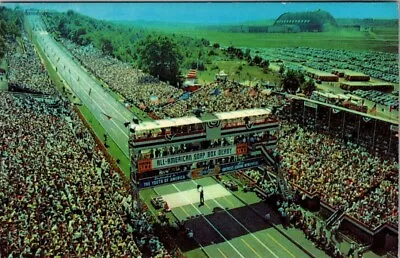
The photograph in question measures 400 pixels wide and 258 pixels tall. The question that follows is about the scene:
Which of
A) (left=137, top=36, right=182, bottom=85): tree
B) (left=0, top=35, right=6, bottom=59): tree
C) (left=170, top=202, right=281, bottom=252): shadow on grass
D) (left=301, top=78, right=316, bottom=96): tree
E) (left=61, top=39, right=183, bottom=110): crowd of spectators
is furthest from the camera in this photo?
(left=301, top=78, right=316, bottom=96): tree

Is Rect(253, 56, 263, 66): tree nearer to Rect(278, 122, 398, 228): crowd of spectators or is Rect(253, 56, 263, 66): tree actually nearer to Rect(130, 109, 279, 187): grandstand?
Rect(130, 109, 279, 187): grandstand

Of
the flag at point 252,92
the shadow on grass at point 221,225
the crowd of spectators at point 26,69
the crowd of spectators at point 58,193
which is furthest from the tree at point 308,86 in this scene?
the crowd of spectators at point 26,69

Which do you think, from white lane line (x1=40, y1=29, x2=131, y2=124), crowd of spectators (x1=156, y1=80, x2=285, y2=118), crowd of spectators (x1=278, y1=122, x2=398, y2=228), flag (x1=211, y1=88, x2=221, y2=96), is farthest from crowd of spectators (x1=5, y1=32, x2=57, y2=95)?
crowd of spectators (x1=278, y1=122, x2=398, y2=228)

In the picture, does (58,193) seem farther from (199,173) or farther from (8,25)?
(8,25)

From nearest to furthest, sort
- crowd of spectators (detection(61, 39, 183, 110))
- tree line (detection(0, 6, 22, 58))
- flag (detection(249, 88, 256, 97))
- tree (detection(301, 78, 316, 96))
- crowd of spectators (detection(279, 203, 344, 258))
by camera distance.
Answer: tree line (detection(0, 6, 22, 58)) → crowd of spectators (detection(279, 203, 344, 258)) → crowd of spectators (detection(61, 39, 183, 110)) → flag (detection(249, 88, 256, 97)) → tree (detection(301, 78, 316, 96))

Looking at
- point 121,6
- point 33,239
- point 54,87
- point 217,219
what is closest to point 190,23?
point 121,6

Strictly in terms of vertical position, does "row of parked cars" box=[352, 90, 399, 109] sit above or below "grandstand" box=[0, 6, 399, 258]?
above

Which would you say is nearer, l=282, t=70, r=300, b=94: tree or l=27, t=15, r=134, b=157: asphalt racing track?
l=27, t=15, r=134, b=157: asphalt racing track

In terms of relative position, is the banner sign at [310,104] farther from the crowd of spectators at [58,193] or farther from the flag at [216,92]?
the crowd of spectators at [58,193]
